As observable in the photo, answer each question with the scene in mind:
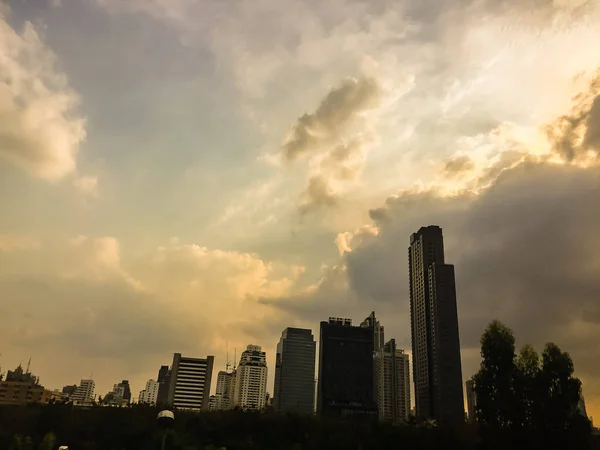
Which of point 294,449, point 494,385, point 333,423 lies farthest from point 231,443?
point 494,385

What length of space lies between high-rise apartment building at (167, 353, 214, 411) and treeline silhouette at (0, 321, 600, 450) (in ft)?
491

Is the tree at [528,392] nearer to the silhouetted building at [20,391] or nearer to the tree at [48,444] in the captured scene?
the tree at [48,444]

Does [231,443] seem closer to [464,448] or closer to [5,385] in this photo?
[464,448]

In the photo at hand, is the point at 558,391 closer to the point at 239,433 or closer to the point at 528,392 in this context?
the point at 528,392

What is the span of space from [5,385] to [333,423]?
121 meters

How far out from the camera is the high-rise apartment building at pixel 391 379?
185000 millimetres

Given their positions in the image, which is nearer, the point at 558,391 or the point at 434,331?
the point at 558,391

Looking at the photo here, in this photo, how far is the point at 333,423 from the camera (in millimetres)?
52031

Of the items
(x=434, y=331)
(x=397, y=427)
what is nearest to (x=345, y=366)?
(x=434, y=331)

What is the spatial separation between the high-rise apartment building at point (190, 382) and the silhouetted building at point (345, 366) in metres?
56.5

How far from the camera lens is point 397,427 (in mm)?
51375

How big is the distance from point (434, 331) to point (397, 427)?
86.1 metres

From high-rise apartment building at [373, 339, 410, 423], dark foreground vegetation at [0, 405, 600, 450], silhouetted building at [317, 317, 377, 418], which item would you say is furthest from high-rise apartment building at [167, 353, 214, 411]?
dark foreground vegetation at [0, 405, 600, 450]

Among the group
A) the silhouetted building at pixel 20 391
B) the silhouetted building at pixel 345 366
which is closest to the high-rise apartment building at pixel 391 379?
the silhouetted building at pixel 345 366
